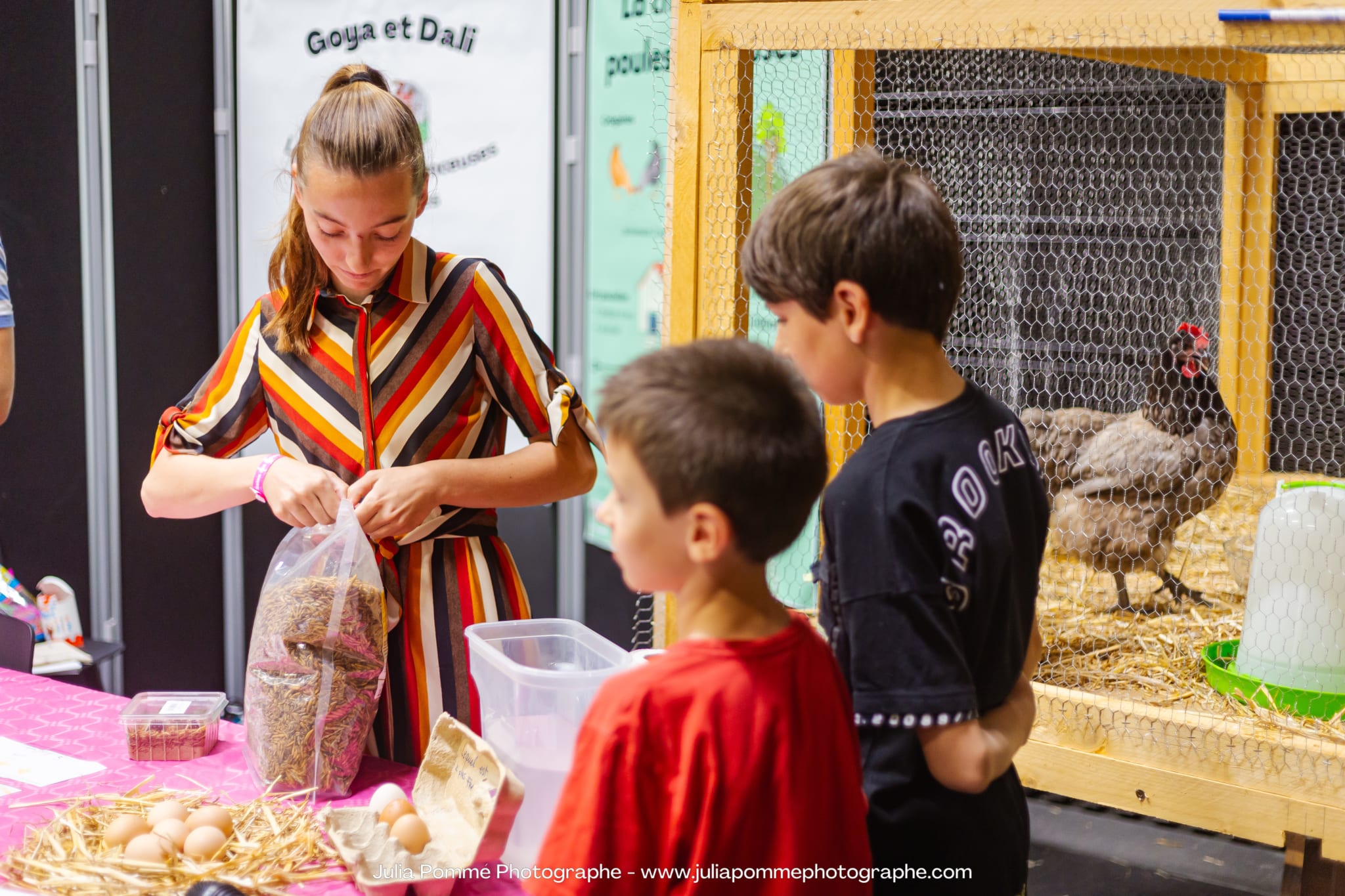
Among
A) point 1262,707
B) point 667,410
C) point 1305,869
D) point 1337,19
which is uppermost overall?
point 1337,19

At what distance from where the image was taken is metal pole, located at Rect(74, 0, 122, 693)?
10.8ft

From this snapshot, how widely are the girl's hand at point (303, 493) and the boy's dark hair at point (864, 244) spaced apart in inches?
23.9

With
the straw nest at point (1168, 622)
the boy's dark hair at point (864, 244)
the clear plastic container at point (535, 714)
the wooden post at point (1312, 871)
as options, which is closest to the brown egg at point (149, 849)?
the clear plastic container at point (535, 714)

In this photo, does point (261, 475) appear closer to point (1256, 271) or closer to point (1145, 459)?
point (1145, 459)

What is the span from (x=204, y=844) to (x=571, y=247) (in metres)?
2.25

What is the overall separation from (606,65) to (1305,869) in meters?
2.30

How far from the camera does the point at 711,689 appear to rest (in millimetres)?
715

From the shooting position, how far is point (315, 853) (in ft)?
3.51

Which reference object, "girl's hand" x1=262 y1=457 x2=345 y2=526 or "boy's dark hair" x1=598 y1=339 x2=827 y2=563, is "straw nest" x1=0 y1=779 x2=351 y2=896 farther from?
"boy's dark hair" x1=598 y1=339 x2=827 y2=563

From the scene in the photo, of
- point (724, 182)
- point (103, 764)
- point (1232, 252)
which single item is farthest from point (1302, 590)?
point (103, 764)

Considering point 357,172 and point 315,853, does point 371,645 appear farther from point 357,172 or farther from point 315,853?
point 357,172

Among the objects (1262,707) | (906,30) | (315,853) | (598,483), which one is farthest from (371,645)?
(598,483)

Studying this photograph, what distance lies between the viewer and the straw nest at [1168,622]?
166 centimetres

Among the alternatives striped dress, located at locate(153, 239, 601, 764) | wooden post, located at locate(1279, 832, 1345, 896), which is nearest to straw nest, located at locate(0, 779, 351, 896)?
striped dress, located at locate(153, 239, 601, 764)
